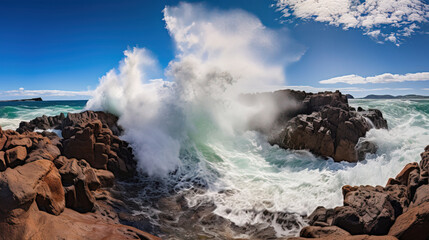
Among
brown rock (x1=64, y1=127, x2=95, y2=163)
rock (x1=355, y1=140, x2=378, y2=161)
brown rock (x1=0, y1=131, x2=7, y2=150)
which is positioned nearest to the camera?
brown rock (x1=0, y1=131, x2=7, y2=150)

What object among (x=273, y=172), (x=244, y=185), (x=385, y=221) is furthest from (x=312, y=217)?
(x=273, y=172)

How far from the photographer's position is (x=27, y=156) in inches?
291

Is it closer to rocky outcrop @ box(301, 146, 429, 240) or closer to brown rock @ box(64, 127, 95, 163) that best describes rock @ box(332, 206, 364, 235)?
rocky outcrop @ box(301, 146, 429, 240)

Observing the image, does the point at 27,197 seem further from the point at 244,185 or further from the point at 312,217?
the point at 244,185

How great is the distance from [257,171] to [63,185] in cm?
855

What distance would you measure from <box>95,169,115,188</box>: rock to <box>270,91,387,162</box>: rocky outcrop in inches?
412

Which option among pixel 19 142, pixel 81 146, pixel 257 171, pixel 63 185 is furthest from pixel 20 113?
pixel 257 171

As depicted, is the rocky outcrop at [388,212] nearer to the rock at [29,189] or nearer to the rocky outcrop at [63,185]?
the rocky outcrop at [63,185]

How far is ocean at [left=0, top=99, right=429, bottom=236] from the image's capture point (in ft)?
28.0

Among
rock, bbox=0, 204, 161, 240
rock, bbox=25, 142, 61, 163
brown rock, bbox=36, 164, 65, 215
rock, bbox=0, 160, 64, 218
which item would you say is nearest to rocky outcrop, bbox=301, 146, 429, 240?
rock, bbox=0, 204, 161, 240

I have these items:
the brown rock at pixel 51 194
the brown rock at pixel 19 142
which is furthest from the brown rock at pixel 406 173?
the brown rock at pixel 19 142

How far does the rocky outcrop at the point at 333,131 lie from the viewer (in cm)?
1252

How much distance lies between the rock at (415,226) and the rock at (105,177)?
8919 millimetres

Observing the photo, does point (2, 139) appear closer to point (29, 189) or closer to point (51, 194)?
point (51, 194)
